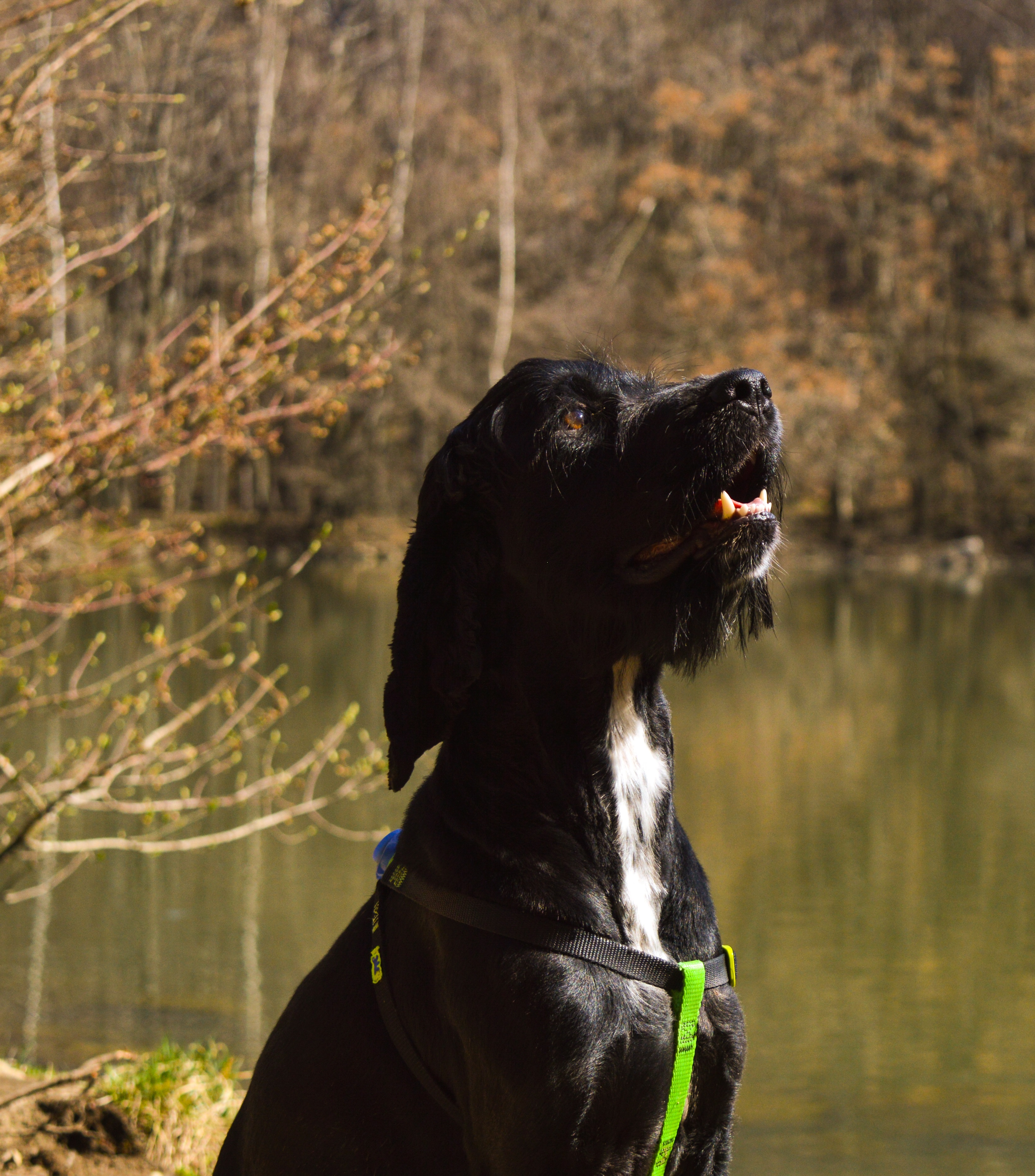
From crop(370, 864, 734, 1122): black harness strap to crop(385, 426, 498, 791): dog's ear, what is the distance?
0.25 meters

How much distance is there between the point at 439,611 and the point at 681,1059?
2.63 ft

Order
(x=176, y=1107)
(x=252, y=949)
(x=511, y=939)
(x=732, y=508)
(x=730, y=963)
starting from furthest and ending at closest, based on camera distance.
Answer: (x=252, y=949) → (x=176, y=1107) → (x=730, y=963) → (x=732, y=508) → (x=511, y=939)

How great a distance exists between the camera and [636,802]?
2.30 m

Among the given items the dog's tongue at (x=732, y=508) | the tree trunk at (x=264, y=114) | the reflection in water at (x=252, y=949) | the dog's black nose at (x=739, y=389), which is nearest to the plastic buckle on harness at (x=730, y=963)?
the dog's tongue at (x=732, y=508)

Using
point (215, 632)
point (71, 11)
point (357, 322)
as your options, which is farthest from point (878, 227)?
point (357, 322)

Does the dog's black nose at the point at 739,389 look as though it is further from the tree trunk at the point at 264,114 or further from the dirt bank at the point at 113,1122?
the tree trunk at the point at 264,114

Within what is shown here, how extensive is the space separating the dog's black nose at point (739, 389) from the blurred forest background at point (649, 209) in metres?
16.3

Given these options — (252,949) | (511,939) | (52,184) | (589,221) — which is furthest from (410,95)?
(511,939)

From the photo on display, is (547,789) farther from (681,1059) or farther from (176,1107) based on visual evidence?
(176,1107)

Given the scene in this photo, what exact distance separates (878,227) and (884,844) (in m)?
32.2

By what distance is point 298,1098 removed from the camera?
7.25 feet

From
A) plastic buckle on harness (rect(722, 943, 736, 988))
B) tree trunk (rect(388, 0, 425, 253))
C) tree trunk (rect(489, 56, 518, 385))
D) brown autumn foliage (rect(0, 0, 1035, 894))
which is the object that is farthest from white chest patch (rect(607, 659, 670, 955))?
tree trunk (rect(489, 56, 518, 385))

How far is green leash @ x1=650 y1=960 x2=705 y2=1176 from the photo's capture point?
210 centimetres

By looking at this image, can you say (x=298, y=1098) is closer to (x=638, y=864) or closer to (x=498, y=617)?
(x=638, y=864)
